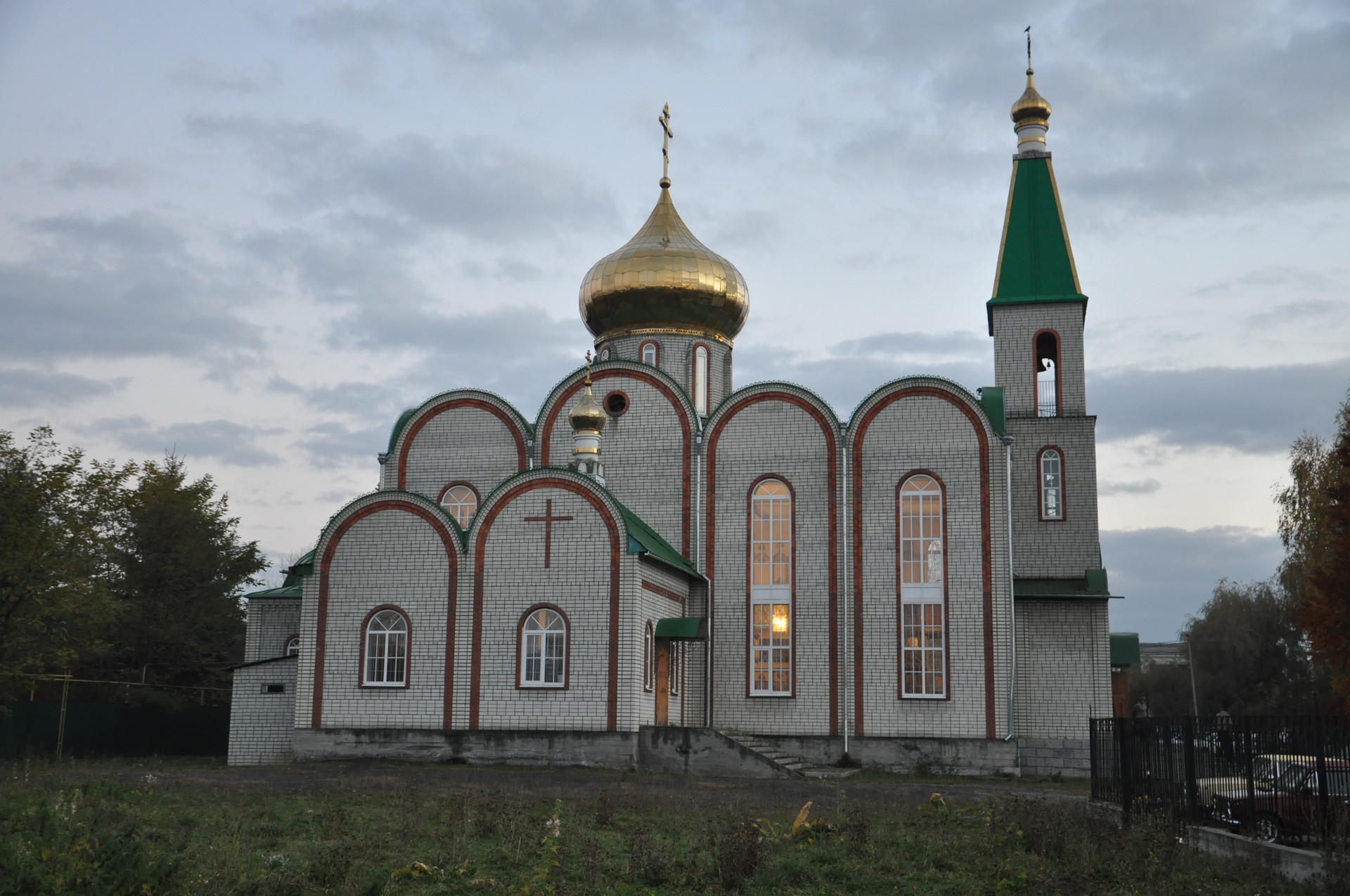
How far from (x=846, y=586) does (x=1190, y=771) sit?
12361 millimetres

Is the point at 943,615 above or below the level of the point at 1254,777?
above

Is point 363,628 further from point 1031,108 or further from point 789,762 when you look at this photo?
point 1031,108

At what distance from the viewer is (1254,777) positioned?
1097 cm

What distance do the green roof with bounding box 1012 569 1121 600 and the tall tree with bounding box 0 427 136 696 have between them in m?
16.1

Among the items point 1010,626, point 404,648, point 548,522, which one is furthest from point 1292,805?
point 404,648

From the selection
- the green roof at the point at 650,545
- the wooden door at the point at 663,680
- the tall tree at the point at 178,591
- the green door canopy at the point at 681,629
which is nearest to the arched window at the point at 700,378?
the green roof at the point at 650,545

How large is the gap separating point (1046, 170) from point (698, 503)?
9.90 m

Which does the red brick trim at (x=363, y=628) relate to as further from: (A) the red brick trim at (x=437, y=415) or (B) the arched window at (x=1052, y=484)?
(B) the arched window at (x=1052, y=484)

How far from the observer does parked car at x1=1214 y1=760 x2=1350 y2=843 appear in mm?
10047

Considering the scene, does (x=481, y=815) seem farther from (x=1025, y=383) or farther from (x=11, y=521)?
(x=1025, y=383)

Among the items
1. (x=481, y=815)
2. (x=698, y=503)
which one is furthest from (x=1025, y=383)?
(x=481, y=815)

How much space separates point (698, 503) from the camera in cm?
2495

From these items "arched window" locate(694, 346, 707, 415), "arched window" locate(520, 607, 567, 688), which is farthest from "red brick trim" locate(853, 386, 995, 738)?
"arched window" locate(520, 607, 567, 688)

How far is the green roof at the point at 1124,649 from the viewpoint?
24156 mm
